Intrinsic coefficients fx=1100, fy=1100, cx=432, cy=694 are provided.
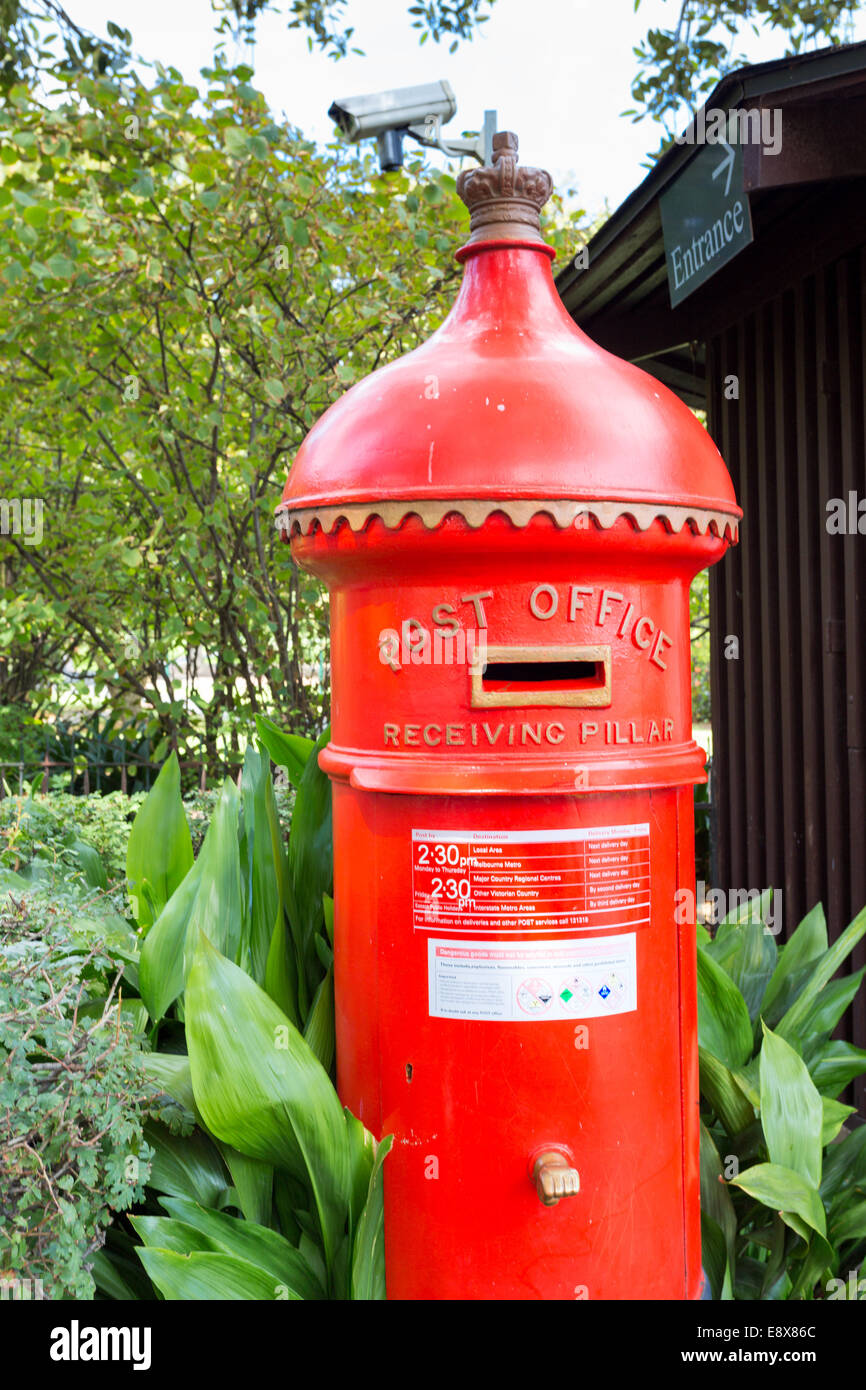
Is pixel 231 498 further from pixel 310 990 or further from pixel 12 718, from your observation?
pixel 310 990

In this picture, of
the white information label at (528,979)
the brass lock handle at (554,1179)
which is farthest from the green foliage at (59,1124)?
the brass lock handle at (554,1179)

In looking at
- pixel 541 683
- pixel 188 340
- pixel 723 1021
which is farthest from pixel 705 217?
pixel 188 340

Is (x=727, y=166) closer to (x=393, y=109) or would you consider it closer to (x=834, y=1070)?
(x=834, y=1070)

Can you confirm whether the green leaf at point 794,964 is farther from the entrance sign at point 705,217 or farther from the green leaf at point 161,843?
the entrance sign at point 705,217

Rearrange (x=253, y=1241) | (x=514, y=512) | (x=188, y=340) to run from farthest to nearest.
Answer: (x=188, y=340) → (x=253, y=1241) → (x=514, y=512)

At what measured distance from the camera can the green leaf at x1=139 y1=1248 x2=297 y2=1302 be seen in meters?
2.16

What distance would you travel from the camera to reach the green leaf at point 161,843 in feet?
11.1

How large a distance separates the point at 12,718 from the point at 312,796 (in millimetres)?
6307

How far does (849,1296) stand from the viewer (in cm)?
262

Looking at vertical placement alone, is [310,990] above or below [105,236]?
below

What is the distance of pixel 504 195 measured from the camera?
98.3 inches

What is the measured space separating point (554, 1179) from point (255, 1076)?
64cm

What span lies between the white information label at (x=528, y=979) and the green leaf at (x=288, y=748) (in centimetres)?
124
